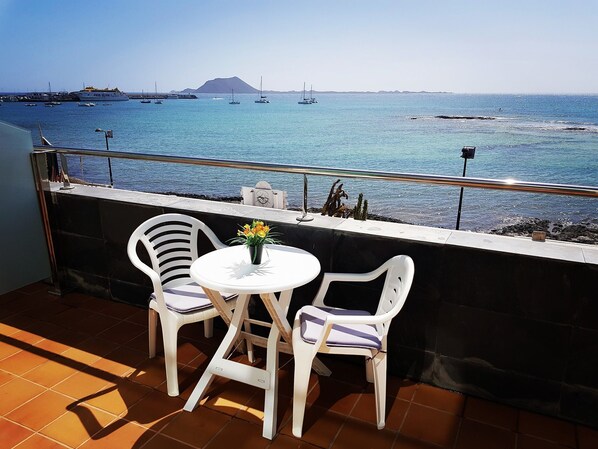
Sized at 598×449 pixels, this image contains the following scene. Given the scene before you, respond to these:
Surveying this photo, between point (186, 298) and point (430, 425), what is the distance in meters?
1.48

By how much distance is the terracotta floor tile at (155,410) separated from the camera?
2.13m

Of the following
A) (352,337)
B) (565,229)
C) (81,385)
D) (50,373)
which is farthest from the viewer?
(565,229)

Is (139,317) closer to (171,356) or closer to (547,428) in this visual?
(171,356)

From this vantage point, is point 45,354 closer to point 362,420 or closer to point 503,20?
point 362,420

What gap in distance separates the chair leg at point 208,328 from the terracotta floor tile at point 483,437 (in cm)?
167

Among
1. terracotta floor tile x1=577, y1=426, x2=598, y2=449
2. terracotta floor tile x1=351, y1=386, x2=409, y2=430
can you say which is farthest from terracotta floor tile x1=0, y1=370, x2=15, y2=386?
terracotta floor tile x1=577, y1=426, x2=598, y2=449

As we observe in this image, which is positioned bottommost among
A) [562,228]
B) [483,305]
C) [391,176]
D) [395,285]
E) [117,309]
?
[562,228]

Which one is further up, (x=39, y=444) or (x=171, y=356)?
(x=171, y=356)

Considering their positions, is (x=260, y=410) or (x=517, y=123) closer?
(x=260, y=410)

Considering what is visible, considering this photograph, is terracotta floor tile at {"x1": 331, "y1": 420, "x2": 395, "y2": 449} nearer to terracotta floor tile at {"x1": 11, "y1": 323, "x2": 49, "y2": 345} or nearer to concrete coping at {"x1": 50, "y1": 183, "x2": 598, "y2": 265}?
concrete coping at {"x1": 50, "y1": 183, "x2": 598, "y2": 265}

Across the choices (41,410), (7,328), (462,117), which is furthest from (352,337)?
(462,117)

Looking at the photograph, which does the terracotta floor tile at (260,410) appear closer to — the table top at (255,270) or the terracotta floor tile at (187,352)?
the terracotta floor tile at (187,352)

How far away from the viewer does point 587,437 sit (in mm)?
2098

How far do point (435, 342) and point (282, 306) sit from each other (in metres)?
0.91
